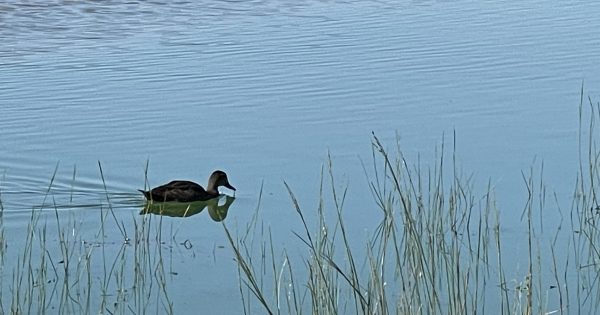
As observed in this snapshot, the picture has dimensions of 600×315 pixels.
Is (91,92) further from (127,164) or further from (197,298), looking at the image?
(197,298)

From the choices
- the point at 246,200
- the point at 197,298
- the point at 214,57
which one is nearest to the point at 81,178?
the point at 246,200

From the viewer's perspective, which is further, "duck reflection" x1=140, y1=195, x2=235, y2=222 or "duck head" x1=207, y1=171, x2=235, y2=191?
"duck head" x1=207, y1=171, x2=235, y2=191

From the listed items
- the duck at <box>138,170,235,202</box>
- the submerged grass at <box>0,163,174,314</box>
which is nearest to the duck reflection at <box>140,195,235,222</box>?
the duck at <box>138,170,235,202</box>

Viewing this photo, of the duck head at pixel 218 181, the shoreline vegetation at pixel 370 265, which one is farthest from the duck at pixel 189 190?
the shoreline vegetation at pixel 370 265

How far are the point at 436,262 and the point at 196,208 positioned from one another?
6.72 feet

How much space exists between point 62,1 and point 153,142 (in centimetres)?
577

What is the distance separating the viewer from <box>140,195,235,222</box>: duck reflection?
6164 mm

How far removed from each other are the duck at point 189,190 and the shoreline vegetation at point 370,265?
153mm

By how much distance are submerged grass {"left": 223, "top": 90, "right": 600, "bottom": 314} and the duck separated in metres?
0.48

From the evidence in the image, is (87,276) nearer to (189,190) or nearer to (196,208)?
(189,190)

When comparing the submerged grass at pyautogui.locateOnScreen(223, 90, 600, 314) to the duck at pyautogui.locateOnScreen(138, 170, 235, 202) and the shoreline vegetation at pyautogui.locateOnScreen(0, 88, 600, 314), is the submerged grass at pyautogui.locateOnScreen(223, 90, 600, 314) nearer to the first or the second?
the shoreline vegetation at pyautogui.locateOnScreen(0, 88, 600, 314)

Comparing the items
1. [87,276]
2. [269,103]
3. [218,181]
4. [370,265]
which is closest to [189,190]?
[218,181]

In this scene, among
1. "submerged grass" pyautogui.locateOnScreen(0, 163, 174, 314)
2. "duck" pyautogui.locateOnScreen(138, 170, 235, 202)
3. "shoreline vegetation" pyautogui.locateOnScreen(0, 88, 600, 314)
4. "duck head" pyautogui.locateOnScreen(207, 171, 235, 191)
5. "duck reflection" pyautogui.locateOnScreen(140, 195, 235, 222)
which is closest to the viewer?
"shoreline vegetation" pyautogui.locateOnScreen(0, 88, 600, 314)

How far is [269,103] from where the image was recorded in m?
8.05
